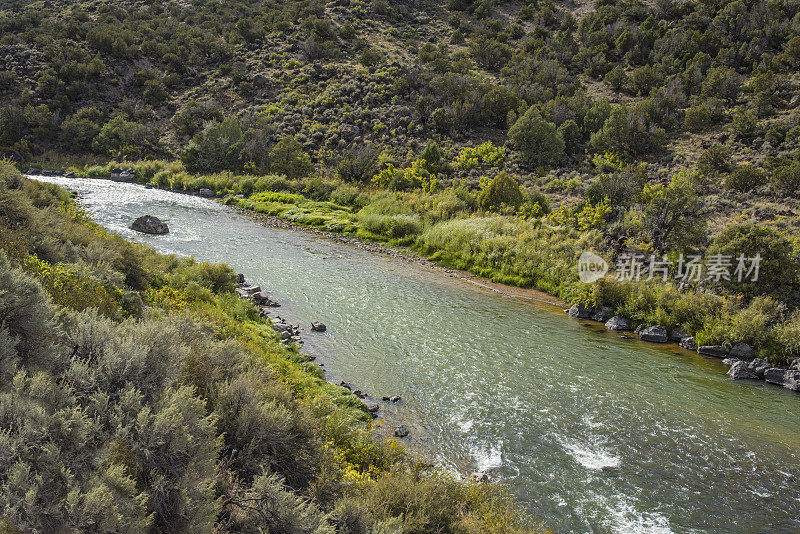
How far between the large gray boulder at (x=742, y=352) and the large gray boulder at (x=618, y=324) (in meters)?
3.83

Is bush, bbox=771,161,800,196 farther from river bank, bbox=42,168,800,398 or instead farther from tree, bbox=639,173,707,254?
river bank, bbox=42,168,800,398

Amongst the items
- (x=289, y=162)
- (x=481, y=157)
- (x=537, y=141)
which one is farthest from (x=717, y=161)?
(x=289, y=162)

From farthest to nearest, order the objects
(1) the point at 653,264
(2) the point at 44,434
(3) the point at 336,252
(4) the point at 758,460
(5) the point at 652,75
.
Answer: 1. (5) the point at 652,75
2. (3) the point at 336,252
3. (1) the point at 653,264
4. (4) the point at 758,460
5. (2) the point at 44,434

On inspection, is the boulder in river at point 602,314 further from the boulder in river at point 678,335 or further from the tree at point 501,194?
the tree at point 501,194

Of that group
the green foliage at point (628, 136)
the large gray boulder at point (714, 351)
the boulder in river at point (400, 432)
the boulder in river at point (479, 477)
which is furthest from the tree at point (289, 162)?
the boulder in river at point (479, 477)

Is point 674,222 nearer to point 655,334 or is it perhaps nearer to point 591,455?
point 655,334

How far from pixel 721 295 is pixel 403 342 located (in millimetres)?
14670

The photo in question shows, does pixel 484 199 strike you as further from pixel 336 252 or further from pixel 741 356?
pixel 741 356

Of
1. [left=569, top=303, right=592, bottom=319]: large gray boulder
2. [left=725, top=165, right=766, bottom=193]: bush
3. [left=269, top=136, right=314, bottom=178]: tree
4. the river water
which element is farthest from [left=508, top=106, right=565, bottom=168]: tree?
[left=569, top=303, right=592, bottom=319]: large gray boulder

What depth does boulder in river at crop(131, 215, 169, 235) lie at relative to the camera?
28375 mm

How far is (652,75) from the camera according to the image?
49.5 metres

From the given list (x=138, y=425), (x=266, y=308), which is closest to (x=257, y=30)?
(x=266, y=308)

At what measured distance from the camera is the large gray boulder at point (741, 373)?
16.3 metres

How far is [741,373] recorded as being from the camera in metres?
16.3
